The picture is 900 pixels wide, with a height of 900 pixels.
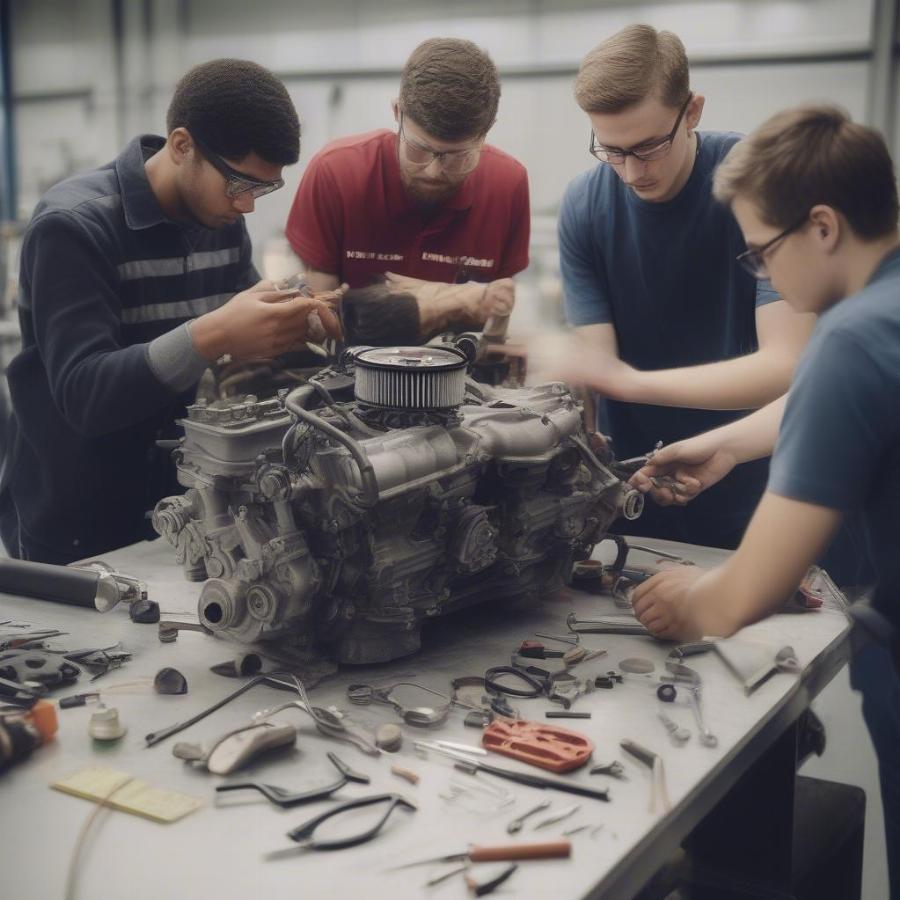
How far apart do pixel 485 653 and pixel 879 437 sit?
0.71m

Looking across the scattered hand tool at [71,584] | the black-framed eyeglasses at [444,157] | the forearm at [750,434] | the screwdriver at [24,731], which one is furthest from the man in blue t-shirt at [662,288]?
the screwdriver at [24,731]

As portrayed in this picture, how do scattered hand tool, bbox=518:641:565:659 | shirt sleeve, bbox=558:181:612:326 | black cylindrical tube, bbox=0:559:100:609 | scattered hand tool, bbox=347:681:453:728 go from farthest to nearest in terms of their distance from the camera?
shirt sleeve, bbox=558:181:612:326 < black cylindrical tube, bbox=0:559:100:609 < scattered hand tool, bbox=518:641:565:659 < scattered hand tool, bbox=347:681:453:728

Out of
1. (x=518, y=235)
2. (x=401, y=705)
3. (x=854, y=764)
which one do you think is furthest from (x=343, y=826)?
(x=854, y=764)

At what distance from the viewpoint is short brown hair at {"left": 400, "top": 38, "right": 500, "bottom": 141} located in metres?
2.04

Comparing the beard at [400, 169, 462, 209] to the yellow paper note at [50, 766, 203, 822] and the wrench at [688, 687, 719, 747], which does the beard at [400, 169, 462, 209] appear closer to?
the wrench at [688, 687, 719, 747]

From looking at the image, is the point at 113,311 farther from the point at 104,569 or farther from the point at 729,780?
the point at 729,780

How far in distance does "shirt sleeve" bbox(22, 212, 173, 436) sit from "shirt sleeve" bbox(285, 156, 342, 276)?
1.81ft

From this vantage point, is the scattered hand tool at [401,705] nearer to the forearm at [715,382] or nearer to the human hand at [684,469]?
the human hand at [684,469]

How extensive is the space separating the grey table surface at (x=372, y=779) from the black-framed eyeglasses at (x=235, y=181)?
2.40ft

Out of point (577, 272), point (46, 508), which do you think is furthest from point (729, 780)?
point (46, 508)

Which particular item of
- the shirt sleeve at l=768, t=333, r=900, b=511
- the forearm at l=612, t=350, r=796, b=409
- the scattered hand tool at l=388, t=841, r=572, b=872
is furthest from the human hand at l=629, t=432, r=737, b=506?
the scattered hand tool at l=388, t=841, r=572, b=872

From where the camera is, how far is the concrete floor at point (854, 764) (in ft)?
8.18

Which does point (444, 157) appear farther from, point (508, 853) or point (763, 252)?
point (508, 853)

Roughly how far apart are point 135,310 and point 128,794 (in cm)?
106
